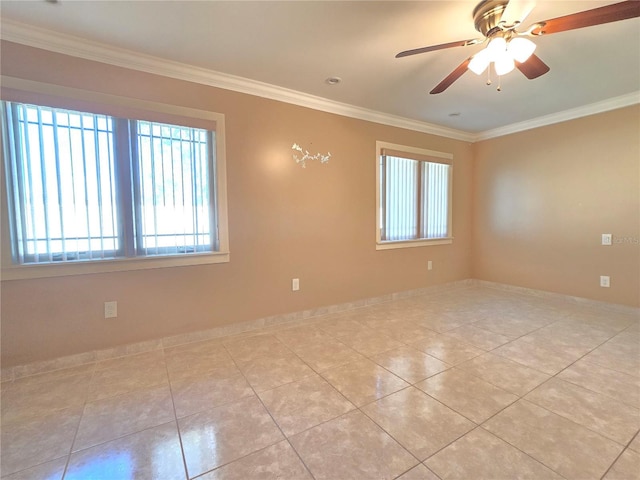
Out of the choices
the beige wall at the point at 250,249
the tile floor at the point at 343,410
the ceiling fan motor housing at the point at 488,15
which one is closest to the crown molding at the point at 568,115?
the beige wall at the point at 250,249

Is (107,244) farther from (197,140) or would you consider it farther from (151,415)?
(151,415)

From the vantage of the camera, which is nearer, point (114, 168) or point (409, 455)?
point (409, 455)

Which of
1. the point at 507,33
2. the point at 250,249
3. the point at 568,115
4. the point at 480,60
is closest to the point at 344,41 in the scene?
the point at 480,60

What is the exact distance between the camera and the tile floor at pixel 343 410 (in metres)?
1.32

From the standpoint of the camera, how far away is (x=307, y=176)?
3.21 meters

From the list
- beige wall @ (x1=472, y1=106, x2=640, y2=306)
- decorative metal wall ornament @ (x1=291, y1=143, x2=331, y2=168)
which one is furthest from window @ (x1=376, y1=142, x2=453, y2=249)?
decorative metal wall ornament @ (x1=291, y1=143, x2=331, y2=168)

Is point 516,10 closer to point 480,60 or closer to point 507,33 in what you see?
point 507,33

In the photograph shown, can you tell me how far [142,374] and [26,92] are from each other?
2.18 meters

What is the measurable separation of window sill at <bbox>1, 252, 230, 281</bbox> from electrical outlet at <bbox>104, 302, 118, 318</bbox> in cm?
28

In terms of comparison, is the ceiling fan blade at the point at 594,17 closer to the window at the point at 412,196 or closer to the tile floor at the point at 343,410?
the tile floor at the point at 343,410

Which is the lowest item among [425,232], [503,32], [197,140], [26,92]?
[425,232]

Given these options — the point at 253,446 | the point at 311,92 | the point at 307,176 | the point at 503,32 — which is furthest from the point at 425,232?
the point at 253,446

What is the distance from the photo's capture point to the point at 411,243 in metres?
4.11

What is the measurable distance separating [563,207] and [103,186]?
16.9ft
